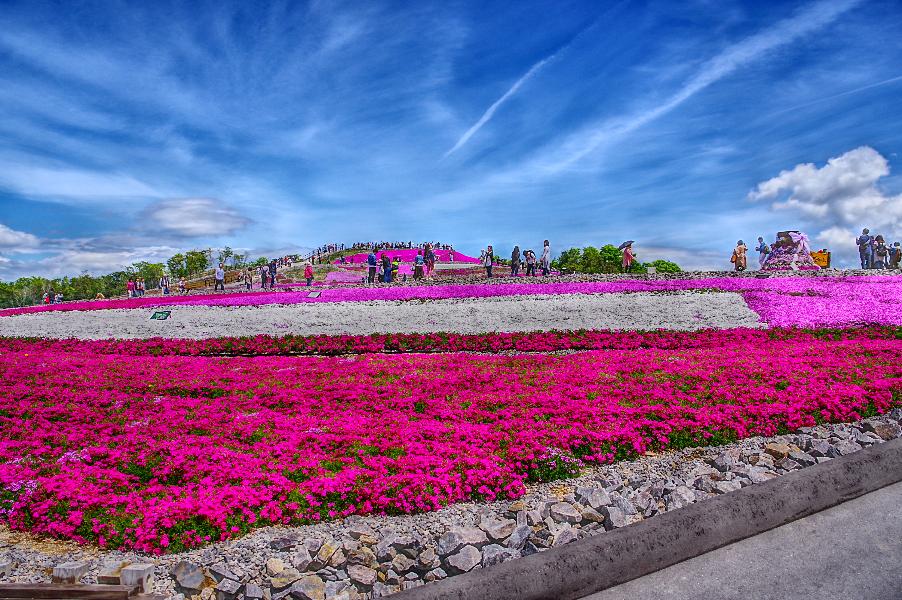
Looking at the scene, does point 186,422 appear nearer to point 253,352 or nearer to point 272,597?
point 272,597

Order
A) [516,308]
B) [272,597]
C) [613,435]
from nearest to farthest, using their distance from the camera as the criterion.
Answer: [272,597] → [613,435] → [516,308]

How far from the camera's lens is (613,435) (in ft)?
21.9

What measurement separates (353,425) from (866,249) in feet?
113

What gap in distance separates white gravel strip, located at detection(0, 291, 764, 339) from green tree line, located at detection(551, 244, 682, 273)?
43717 millimetres

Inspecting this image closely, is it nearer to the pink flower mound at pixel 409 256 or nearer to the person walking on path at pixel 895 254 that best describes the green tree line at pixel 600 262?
the pink flower mound at pixel 409 256

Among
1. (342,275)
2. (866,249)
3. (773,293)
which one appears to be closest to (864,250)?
(866,249)

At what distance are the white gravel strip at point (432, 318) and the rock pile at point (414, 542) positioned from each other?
1157 cm

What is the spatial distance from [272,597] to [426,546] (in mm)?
1161

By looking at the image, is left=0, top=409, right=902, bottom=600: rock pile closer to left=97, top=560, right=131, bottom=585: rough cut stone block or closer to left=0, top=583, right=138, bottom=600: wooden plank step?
left=97, top=560, right=131, bottom=585: rough cut stone block

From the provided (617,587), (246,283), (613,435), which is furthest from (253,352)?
(246,283)

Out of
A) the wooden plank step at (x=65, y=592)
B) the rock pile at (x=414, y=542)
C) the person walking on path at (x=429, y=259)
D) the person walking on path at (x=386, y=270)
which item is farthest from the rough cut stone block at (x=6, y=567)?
the person walking on path at (x=429, y=259)

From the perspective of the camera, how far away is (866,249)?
104 feet

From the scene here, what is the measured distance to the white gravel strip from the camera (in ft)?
58.5

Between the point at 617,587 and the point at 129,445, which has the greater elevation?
the point at 129,445
